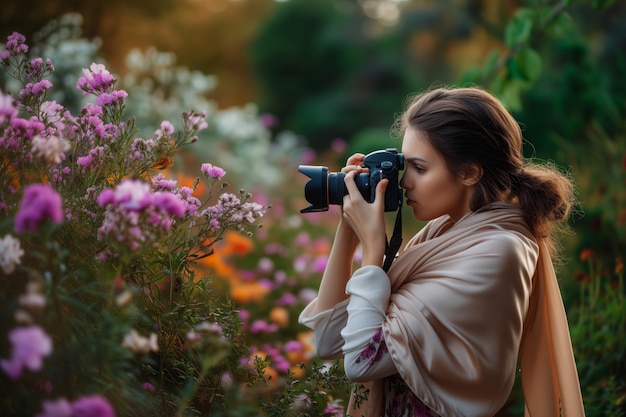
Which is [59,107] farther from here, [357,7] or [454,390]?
[357,7]

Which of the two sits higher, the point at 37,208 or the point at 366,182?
the point at 366,182

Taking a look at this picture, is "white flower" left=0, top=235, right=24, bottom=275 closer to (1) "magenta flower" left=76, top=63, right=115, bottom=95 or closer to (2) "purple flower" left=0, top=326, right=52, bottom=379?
(2) "purple flower" left=0, top=326, right=52, bottom=379

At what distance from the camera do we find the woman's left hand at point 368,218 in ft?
5.87

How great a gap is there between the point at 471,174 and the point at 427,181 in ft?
0.44

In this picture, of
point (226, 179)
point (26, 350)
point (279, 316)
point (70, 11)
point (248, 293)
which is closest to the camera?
point (26, 350)

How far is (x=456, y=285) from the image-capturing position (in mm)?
1686

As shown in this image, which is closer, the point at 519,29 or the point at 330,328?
the point at 330,328

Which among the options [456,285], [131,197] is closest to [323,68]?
[456,285]

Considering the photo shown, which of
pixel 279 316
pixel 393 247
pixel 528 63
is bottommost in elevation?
pixel 393 247

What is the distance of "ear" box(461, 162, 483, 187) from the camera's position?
186 centimetres

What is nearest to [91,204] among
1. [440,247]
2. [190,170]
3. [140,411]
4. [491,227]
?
[140,411]

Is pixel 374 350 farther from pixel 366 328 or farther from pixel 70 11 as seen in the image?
pixel 70 11

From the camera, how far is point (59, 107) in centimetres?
169

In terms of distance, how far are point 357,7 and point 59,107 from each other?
39.9ft
